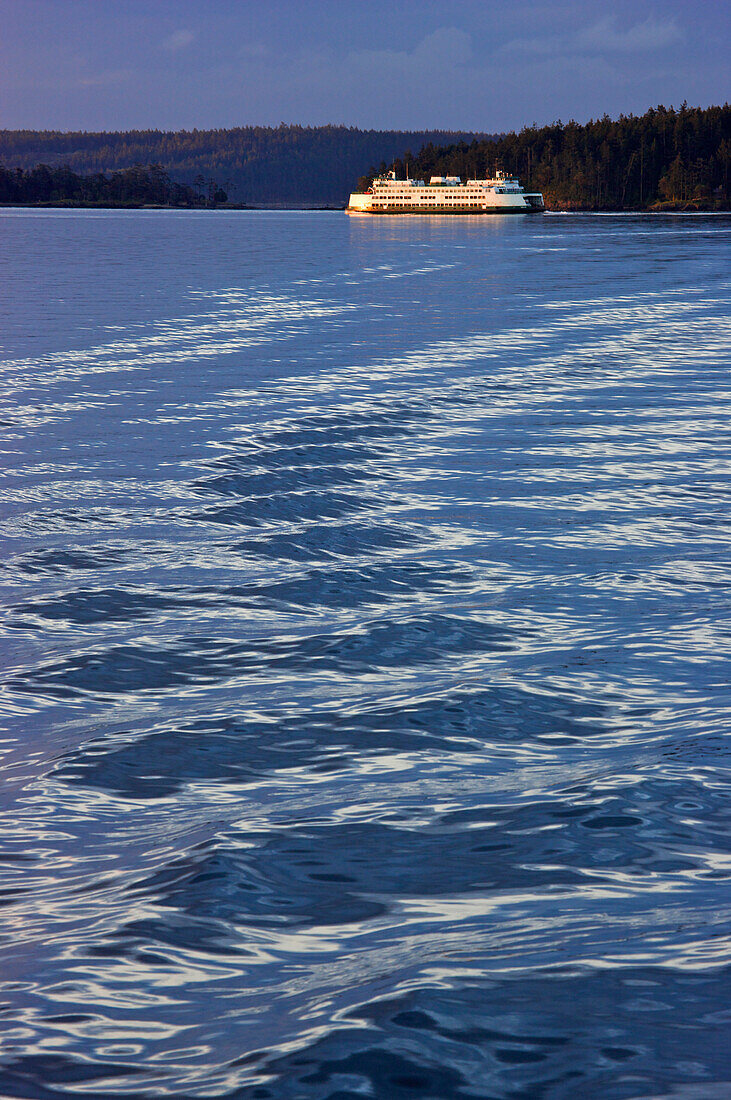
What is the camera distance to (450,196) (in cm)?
17362

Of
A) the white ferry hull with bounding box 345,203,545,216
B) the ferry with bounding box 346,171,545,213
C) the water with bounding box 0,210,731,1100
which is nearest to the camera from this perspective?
the water with bounding box 0,210,731,1100

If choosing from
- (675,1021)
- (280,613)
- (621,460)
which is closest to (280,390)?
(621,460)

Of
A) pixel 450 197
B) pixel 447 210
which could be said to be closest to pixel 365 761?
pixel 450 197

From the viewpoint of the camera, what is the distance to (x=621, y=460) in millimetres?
14961

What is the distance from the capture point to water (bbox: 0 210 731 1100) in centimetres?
394

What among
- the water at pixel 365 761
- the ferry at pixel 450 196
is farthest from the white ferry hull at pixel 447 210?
the water at pixel 365 761

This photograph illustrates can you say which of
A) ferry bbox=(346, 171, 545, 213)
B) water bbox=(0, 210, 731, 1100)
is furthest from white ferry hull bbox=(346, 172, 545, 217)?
water bbox=(0, 210, 731, 1100)

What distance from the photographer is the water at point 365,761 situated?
394 centimetres

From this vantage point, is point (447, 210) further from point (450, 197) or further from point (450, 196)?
point (450, 196)

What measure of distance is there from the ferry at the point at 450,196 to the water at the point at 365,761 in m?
164

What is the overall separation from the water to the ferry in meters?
164

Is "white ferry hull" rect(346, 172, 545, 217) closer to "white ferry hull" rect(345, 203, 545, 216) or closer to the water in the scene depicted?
"white ferry hull" rect(345, 203, 545, 216)

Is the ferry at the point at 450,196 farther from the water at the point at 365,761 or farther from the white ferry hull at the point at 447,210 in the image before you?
the water at the point at 365,761

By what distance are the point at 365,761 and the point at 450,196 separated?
176997 millimetres
